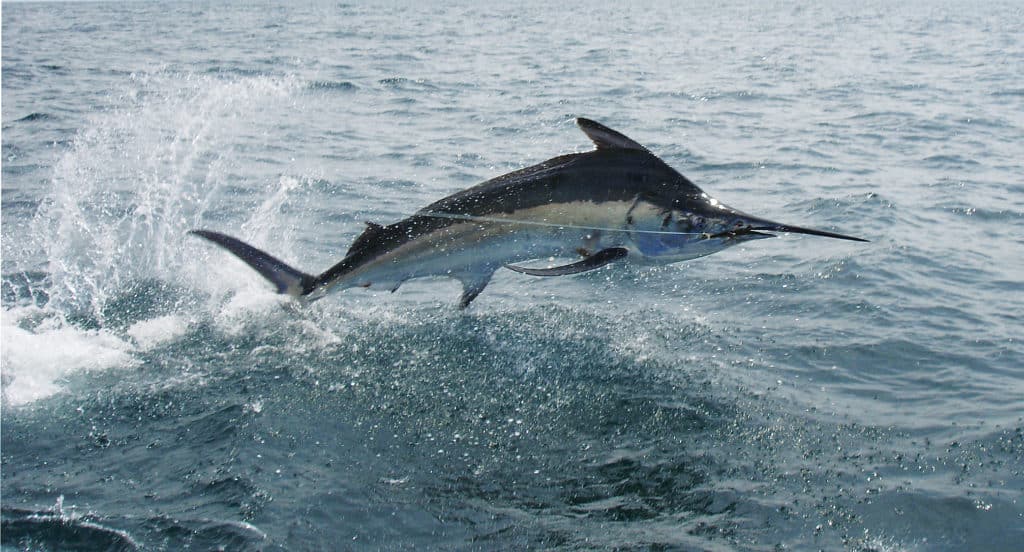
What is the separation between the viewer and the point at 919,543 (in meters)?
5.03

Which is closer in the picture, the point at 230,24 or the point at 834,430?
the point at 834,430

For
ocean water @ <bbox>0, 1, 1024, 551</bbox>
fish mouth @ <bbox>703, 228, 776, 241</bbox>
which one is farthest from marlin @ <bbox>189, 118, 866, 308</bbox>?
ocean water @ <bbox>0, 1, 1024, 551</bbox>

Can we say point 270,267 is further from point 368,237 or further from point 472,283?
point 472,283

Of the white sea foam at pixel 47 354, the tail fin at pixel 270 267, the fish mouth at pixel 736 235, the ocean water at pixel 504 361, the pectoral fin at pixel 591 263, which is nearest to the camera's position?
the ocean water at pixel 504 361

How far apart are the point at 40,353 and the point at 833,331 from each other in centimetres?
655

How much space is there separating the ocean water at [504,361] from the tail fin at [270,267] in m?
0.79

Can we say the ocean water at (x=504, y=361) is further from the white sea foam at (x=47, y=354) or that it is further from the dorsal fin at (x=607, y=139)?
the dorsal fin at (x=607, y=139)

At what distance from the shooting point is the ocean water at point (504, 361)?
17.2 ft

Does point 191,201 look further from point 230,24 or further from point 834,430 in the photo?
point 230,24

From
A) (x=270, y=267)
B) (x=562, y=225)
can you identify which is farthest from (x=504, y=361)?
(x=270, y=267)

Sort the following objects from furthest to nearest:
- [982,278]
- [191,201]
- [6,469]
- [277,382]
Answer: [191,201] < [982,278] < [277,382] < [6,469]

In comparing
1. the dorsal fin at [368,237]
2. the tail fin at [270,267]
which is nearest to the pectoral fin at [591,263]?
the dorsal fin at [368,237]

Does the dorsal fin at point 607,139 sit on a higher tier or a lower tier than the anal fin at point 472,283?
higher

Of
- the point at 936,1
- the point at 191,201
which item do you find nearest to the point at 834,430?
the point at 191,201
